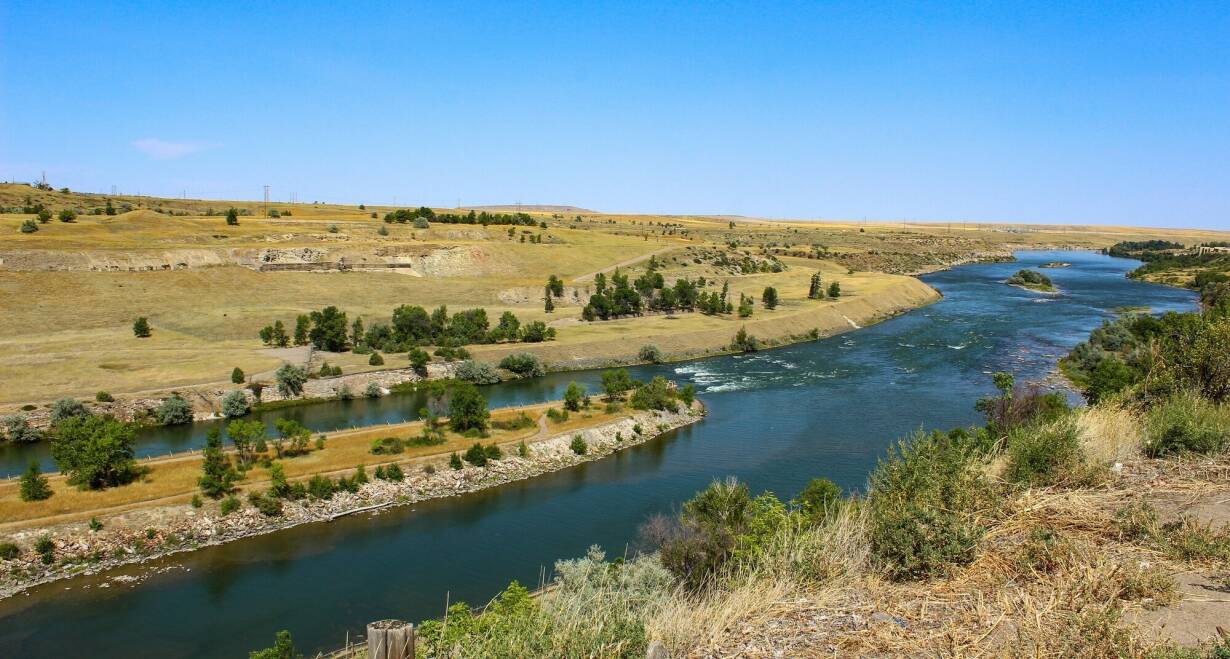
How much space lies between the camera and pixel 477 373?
2281 inches

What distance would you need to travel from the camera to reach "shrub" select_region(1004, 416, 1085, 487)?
11.1 meters

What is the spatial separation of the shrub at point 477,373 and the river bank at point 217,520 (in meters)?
17.8

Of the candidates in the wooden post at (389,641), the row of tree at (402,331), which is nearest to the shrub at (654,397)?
the row of tree at (402,331)

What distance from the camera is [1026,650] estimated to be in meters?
6.38

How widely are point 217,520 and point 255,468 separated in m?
4.18

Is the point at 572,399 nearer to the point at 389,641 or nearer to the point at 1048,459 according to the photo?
the point at 1048,459

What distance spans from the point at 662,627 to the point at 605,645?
71 centimetres

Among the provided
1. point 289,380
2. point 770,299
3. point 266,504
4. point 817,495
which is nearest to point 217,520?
point 266,504

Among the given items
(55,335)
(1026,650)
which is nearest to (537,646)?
(1026,650)

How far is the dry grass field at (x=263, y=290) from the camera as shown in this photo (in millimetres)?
53156

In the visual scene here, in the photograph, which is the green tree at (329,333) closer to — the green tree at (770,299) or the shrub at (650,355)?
the shrub at (650,355)

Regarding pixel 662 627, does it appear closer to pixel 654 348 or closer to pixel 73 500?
pixel 73 500

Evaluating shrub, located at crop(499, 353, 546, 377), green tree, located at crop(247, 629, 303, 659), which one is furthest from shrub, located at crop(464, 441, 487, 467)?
shrub, located at crop(499, 353, 546, 377)

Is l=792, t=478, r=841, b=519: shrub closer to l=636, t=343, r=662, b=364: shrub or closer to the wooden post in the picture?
the wooden post
